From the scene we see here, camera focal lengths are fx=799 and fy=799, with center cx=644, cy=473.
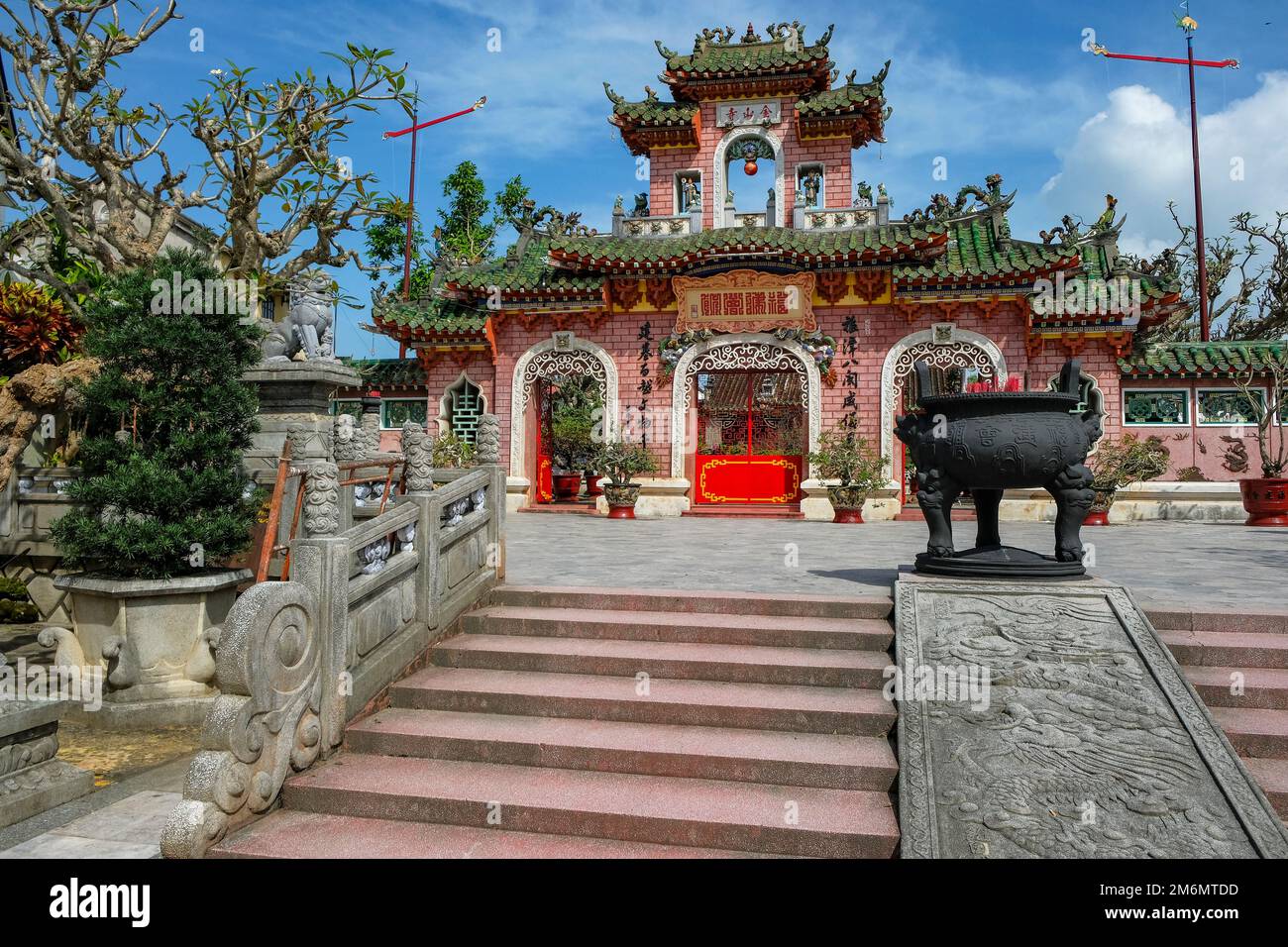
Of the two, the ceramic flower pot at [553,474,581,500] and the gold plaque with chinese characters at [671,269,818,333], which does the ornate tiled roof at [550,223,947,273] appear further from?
the ceramic flower pot at [553,474,581,500]

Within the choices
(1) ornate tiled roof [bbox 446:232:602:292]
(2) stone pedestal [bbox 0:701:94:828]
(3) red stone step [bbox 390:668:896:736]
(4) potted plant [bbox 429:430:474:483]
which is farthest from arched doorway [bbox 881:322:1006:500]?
(2) stone pedestal [bbox 0:701:94:828]

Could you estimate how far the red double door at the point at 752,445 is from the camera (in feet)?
50.3

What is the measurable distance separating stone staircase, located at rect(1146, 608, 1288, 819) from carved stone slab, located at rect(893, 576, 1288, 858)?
0.32 meters

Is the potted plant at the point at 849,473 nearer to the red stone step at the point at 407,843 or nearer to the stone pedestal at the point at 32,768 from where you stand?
the red stone step at the point at 407,843

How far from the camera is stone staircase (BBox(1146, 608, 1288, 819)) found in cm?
380

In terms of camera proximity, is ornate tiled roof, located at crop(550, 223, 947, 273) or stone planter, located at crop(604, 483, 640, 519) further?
stone planter, located at crop(604, 483, 640, 519)

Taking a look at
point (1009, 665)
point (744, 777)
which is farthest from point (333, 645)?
point (1009, 665)

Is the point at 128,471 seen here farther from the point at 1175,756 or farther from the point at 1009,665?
the point at 1175,756

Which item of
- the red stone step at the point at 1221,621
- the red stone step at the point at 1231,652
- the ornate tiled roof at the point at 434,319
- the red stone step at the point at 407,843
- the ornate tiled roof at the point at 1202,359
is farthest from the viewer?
the ornate tiled roof at the point at 434,319

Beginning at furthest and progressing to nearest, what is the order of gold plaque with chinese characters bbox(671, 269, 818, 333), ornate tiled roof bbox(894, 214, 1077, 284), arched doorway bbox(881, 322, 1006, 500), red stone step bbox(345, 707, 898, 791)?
1. gold plaque with chinese characters bbox(671, 269, 818, 333)
2. arched doorway bbox(881, 322, 1006, 500)
3. ornate tiled roof bbox(894, 214, 1077, 284)
4. red stone step bbox(345, 707, 898, 791)

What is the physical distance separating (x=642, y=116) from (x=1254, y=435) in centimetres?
1250

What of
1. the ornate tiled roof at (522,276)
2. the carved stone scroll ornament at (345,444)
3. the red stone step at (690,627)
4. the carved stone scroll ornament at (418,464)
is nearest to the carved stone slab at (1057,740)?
the red stone step at (690,627)

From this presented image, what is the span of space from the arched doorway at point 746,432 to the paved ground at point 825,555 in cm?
209

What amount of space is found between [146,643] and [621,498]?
9.38 meters
